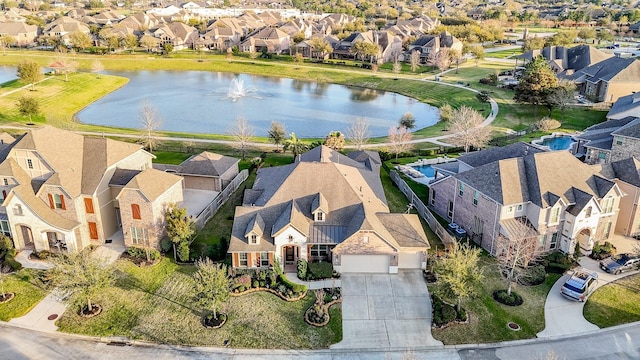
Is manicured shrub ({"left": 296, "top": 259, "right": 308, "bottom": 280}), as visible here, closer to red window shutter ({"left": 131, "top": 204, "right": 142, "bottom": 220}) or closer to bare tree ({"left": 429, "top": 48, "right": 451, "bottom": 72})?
red window shutter ({"left": 131, "top": 204, "right": 142, "bottom": 220})

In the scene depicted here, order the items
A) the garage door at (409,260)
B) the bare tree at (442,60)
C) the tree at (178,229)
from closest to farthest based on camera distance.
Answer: the garage door at (409,260)
the tree at (178,229)
the bare tree at (442,60)

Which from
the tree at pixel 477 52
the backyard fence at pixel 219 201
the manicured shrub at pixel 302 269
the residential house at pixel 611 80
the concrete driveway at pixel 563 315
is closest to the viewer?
the concrete driveway at pixel 563 315

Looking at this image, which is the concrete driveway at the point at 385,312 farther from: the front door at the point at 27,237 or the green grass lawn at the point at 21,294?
the front door at the point at 27,237

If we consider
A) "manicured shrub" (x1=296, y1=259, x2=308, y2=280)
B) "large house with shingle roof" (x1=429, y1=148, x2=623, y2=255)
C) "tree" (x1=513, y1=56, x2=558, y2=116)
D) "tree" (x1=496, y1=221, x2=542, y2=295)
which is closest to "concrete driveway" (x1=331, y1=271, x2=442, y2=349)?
"manicured shrub" (x1=296, y1=259, x2=308, y2=280)

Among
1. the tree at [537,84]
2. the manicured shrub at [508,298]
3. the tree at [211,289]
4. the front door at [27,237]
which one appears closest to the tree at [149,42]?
the tree at [537,84]

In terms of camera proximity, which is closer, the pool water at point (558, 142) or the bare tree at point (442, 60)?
the pool water at point (558, 142)

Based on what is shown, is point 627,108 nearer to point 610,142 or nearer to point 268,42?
point 610,142

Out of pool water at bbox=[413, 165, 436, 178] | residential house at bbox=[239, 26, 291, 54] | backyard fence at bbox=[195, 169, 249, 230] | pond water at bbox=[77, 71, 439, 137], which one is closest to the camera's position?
backyard fence at bbox=[195, 169, 249, 230]

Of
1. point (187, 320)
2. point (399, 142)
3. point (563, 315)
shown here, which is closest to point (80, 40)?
point (399, 142)
